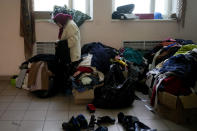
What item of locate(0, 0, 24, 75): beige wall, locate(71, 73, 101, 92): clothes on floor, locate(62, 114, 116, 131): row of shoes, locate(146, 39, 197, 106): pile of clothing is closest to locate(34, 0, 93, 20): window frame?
locate(0, 0, 24, 75): beige wall

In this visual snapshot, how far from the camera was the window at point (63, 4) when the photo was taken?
390 cm

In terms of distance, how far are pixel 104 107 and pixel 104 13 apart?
5.47ft

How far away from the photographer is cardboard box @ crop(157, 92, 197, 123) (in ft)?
7.86

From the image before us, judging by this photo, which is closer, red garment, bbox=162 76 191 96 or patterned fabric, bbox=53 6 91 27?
red garment, bbox=162 76 191 96

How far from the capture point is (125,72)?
3.26 metres

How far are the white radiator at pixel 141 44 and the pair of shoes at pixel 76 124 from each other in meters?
1.89

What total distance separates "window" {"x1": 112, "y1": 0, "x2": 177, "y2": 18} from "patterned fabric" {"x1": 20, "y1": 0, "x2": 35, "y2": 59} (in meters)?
1.41

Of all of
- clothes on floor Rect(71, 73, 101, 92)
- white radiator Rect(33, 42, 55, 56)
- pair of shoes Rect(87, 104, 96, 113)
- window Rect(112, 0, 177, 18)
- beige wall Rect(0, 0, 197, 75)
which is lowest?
pair of shoes Rect(87, 104, 96, 113)

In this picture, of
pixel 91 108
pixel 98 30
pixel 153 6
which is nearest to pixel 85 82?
pixel 91 108

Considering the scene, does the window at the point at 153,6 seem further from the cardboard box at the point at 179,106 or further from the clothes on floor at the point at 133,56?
the cardboard box at the point at 179,106

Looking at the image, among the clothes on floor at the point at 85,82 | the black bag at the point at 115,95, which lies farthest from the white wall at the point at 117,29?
the black bag at the point at 115,95

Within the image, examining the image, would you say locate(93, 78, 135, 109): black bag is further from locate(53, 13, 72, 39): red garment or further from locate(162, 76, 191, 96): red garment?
locate(53, 13, 72, 39): red garment

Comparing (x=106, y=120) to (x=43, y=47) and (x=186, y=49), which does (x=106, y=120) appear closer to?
(x=186, y=49)

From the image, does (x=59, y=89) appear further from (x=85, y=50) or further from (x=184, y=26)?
(x=184, y=26)
